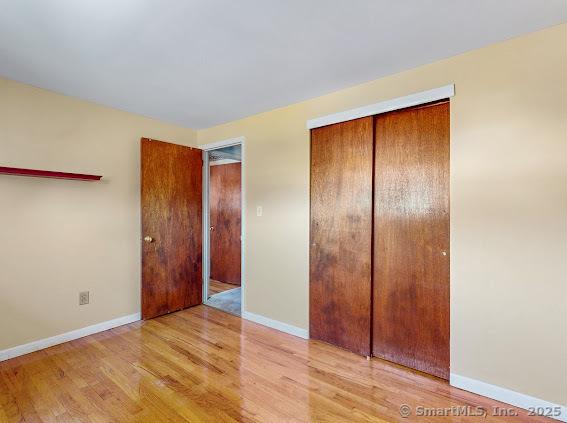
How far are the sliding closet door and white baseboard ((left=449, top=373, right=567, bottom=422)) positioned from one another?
26.5 inches

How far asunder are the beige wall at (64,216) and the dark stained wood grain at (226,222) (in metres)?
1.71

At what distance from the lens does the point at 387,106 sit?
2.27 metres

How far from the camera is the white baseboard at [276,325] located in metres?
2.77

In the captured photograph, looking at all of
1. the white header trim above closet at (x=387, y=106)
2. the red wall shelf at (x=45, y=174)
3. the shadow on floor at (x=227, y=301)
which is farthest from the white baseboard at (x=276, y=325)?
the red wall shelf at (x=45, y=174)

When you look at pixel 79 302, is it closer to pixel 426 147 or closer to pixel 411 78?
pixel 426 147

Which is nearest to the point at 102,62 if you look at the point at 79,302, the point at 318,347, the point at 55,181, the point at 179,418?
the point at 55,181

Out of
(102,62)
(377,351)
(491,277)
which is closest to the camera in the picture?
(491,277)

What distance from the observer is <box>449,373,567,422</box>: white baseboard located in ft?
5.48

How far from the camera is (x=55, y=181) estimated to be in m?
2.57

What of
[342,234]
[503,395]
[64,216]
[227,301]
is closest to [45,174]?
[64,216]

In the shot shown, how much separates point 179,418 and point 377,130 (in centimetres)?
248

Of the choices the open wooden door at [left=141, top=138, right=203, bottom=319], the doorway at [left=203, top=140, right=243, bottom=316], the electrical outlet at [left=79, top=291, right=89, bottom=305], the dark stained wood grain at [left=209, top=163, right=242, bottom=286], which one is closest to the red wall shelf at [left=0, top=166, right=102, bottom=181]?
the open wooden door at [left=141, top=138, right=203, bottom=319]

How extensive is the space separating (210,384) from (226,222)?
10.0ft

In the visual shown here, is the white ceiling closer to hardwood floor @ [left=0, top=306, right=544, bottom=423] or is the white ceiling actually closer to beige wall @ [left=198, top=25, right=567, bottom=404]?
beige wall @ [left=198, top=25, right=567, bottom=404]
